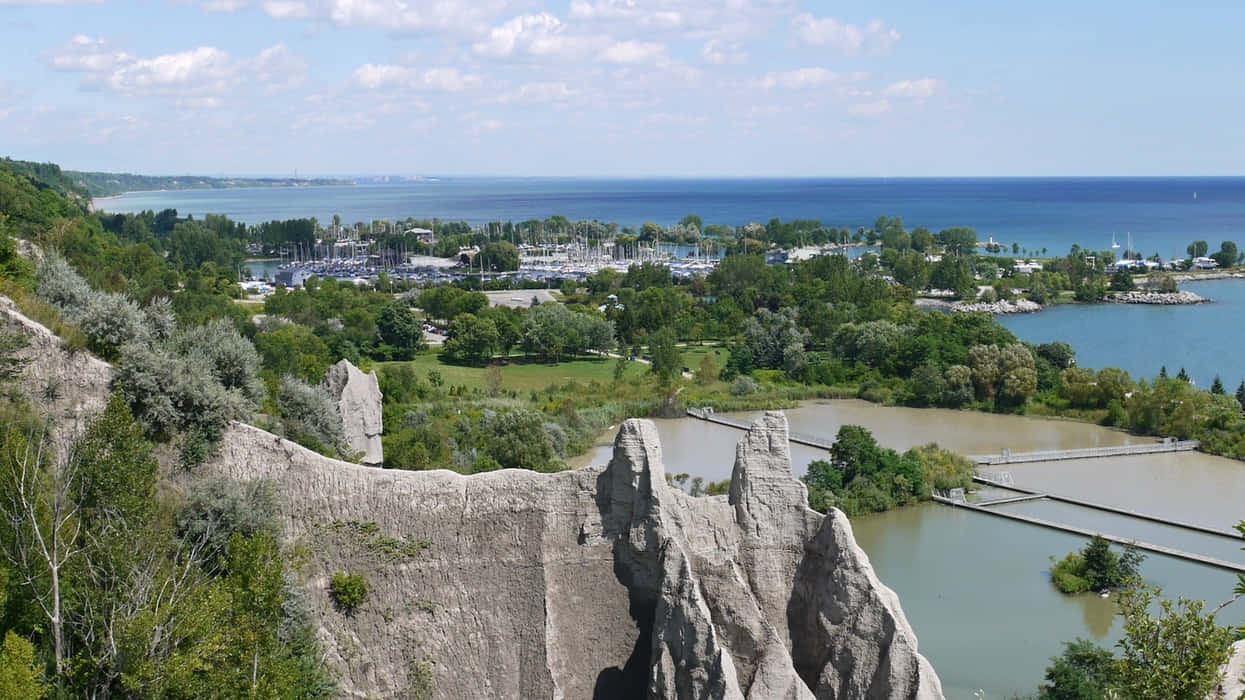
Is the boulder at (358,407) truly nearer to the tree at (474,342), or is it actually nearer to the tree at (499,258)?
the tree at (474,342)

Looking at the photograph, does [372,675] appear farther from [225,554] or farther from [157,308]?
[157,308]

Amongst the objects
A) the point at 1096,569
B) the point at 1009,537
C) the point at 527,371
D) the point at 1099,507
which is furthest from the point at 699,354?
the point at 1096,569

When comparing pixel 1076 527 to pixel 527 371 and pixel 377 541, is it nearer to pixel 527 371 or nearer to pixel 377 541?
pixel 377 541

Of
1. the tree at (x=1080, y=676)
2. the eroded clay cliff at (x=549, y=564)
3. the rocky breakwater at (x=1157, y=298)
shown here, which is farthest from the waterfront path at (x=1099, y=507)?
the rocky breakwater at (x=1157, y=298)

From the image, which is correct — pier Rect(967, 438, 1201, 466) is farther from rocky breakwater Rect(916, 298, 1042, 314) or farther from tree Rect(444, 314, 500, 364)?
rocky breakwater Rect(916, 298, 1042, 314)

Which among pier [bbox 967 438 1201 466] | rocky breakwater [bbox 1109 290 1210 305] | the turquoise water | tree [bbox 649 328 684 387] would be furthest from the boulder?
rocky breakwater [bbox 1109 290 1210 305]

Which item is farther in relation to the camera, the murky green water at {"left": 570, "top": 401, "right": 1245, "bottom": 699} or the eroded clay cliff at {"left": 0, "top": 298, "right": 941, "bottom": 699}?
the murky green water at {"left": 570, "top": 401, "right": 1245, "bottom": 699}
